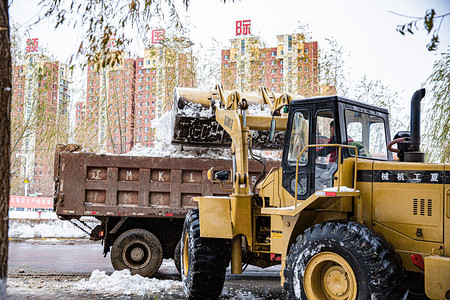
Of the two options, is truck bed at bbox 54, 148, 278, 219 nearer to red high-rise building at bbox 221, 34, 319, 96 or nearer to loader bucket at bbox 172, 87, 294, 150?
loader bucket at bbox 172, 87, 294, 150

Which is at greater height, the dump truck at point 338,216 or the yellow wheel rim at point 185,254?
the dump truck at point 338,216

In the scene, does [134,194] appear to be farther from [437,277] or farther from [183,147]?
[437,277]

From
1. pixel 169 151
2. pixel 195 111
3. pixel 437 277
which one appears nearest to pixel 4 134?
pixel 437 277

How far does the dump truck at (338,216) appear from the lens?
4.36 meters

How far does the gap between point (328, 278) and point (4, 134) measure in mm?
3256

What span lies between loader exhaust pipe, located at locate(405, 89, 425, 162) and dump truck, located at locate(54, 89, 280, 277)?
4.12 metres

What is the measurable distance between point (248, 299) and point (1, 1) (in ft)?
17.5

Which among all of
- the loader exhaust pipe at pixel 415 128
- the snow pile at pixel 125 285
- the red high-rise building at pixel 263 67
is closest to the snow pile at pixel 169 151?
the snow pile at pixel 125 285

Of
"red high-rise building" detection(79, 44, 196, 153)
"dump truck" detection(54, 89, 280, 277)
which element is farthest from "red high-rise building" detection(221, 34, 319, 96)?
"dump truck" detection(54, 89, 280, 277)

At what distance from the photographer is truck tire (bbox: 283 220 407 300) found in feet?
13.7

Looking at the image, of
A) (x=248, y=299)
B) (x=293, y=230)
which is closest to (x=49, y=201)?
(x=248, y=299)

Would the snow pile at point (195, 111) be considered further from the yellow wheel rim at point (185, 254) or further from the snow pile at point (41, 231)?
the snow pile at point (41, 231)

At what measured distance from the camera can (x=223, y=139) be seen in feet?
30.8

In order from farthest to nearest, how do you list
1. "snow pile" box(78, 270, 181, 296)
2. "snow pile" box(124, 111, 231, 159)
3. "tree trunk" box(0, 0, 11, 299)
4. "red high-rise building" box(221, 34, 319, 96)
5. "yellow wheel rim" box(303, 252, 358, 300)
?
"red high-rise building" box(221, 34, 319, 96) < "snow pile" box(124, 111, 231, 159) < "snow pile" box(78, 270, 181, 296) < "yellow wheel rim" box(303, 252, 358, 300) < "tree trunk" box(0, 0, 11, 299)
